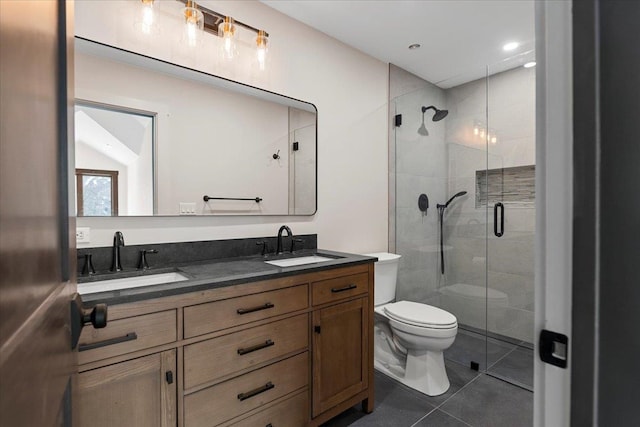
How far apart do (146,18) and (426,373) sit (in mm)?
2665

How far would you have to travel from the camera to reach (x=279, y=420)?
150 cm

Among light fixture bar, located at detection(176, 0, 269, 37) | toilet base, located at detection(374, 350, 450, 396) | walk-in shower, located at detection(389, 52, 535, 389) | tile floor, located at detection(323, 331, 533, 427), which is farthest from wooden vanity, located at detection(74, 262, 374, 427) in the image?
light fixture bar, located at detection(176, 0, 269, 37)

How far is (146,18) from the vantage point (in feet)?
5.34

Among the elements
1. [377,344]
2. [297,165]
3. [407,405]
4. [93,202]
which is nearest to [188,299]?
[93,202]

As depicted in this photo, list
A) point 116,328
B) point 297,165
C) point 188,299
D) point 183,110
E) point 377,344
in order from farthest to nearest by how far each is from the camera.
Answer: point 377,344, point 297,165, point 183,110, point 188,299, point 116,328

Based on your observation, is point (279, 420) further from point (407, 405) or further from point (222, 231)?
point (222, 231)

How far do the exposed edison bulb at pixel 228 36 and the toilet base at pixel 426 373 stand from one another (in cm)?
228

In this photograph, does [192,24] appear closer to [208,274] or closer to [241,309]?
[208,274]

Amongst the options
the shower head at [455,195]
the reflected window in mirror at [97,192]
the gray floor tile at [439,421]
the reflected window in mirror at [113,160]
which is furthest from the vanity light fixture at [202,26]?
the gray floor tile at [439,421]

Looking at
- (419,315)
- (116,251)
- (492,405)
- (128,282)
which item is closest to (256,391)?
(128,282)

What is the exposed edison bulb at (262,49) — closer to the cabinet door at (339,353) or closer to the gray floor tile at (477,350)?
the cabinet door at (339,353)

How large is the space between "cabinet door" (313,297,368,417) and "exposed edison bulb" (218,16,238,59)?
158 centimetres

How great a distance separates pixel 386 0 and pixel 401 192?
154 cm

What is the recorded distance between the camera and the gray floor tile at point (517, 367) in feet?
7.47
